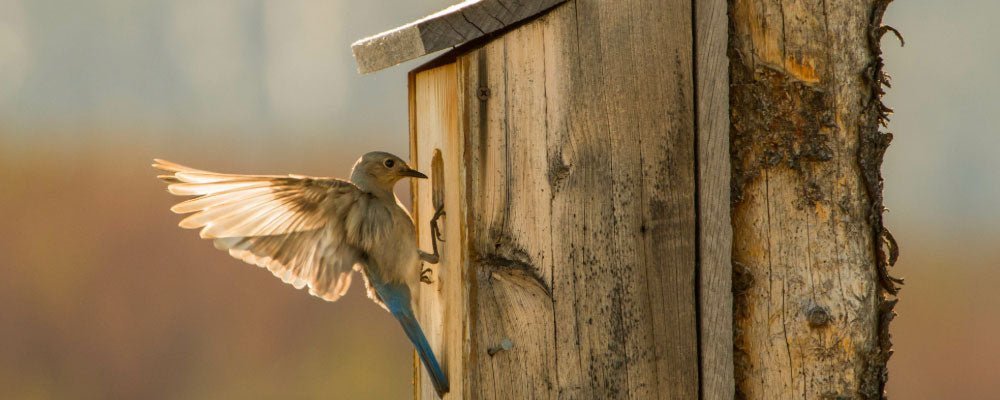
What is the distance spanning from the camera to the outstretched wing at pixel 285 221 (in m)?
3.21

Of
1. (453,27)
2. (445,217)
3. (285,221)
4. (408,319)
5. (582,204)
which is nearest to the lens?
(453,27)

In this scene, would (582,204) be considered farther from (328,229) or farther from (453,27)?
(328,229)

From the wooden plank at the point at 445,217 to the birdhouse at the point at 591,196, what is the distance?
0.12ft

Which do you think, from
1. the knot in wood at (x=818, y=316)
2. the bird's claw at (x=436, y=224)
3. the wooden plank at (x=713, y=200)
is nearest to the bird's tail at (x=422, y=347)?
the bird's claw at (x=436, y=224)

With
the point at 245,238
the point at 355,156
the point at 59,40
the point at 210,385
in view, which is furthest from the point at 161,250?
the point at 245,238

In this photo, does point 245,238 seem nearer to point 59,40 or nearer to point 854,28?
point 854,28

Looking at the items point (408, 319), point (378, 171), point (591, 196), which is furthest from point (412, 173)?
point (591, 196)

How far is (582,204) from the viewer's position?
9.55 ft

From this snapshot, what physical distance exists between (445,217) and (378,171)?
0.45 metres

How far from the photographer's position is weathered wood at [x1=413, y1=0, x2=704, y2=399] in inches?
114

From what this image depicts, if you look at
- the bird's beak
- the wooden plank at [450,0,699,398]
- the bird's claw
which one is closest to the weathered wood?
the wooden plank at [450,0,699,398]

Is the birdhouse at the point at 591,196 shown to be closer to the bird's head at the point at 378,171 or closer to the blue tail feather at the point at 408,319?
the blue tail feather at the point at 408,319

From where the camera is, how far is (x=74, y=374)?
21.8ft

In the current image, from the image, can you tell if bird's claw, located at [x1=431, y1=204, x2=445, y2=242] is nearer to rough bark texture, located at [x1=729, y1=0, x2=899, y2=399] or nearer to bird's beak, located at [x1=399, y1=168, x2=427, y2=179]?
bird's beak, located at [x1=399, y1=168, x2=427, y2=179]
